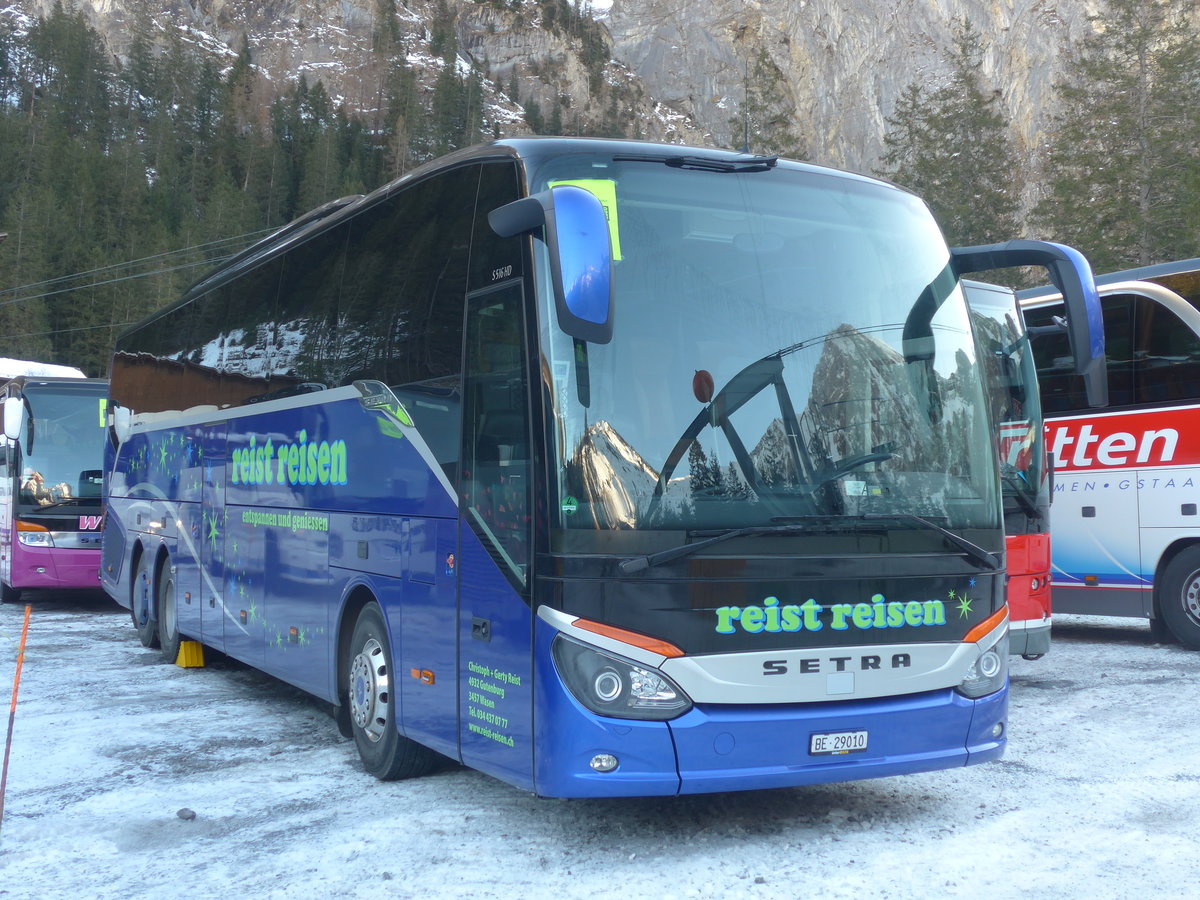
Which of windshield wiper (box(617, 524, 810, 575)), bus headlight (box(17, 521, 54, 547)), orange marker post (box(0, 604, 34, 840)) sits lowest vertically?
orange marker post (box(0, 604, 34, 840))

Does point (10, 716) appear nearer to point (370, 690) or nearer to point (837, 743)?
point (370, 690)


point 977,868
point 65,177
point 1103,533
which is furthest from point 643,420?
point 65,177

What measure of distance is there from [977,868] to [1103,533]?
7.85 metres

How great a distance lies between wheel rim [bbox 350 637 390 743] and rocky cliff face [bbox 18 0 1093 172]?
3190 inches

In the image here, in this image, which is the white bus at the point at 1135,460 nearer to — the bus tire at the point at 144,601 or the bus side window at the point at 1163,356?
the bus side window at the point at 1163,356

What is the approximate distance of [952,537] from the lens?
5.55 m

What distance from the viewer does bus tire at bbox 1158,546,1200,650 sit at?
11.5 metres

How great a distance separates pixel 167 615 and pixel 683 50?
13687 centimetres

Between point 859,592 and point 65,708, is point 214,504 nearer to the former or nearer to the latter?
point 65,708

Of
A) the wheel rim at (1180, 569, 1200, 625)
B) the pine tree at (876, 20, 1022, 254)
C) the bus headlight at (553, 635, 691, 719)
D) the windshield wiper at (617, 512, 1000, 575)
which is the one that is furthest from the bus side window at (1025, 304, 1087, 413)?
the pine tree at (876, 20, 1022, 254)

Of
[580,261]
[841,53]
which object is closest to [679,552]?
[580,261]

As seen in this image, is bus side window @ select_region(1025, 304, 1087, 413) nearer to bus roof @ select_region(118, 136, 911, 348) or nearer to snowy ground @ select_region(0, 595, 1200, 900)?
snowy ground @ select_region(0, 595, 1200, 900)

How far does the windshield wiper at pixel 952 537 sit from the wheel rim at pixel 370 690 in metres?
2.77

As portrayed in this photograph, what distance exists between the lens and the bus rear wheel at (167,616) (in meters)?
11.4
